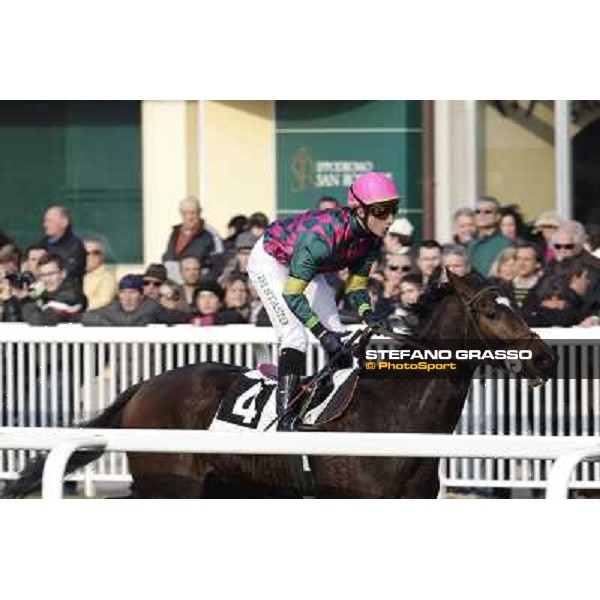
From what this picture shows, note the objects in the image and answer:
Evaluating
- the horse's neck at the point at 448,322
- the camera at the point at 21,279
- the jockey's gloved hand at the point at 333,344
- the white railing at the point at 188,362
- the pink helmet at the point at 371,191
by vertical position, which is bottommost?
the white railing at the point at 188,362

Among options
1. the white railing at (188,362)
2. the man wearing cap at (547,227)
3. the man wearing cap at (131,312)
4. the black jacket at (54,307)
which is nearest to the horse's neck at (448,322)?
the white railing at (188,362)

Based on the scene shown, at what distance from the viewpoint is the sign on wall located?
12852 millimetres

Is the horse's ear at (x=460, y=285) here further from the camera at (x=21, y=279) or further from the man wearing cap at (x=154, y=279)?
the camera at (x=21, y=279)

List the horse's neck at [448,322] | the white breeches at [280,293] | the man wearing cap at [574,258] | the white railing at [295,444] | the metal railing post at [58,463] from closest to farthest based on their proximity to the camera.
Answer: the metal railing post at [58,463] < the white railing at [295,444] < the horse's neck at [448,322] < the white breeches at [280,293] < the man wearing cap at [574,258]

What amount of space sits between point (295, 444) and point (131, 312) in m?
4.85

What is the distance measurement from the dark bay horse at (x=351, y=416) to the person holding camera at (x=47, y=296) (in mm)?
2168

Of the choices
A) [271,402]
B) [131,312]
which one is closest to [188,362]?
[131,312]

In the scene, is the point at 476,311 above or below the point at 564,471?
above

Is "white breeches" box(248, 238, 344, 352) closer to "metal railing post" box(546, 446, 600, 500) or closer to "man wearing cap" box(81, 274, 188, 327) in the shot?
"man wearing cap" box(81, 274, 188, 327)

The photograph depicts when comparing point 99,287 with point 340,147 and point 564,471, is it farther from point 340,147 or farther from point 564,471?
point 564,471

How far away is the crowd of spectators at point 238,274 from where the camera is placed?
30.8ft

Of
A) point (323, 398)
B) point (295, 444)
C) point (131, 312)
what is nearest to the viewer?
point (295, 444)

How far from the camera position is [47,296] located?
10.0 metres
